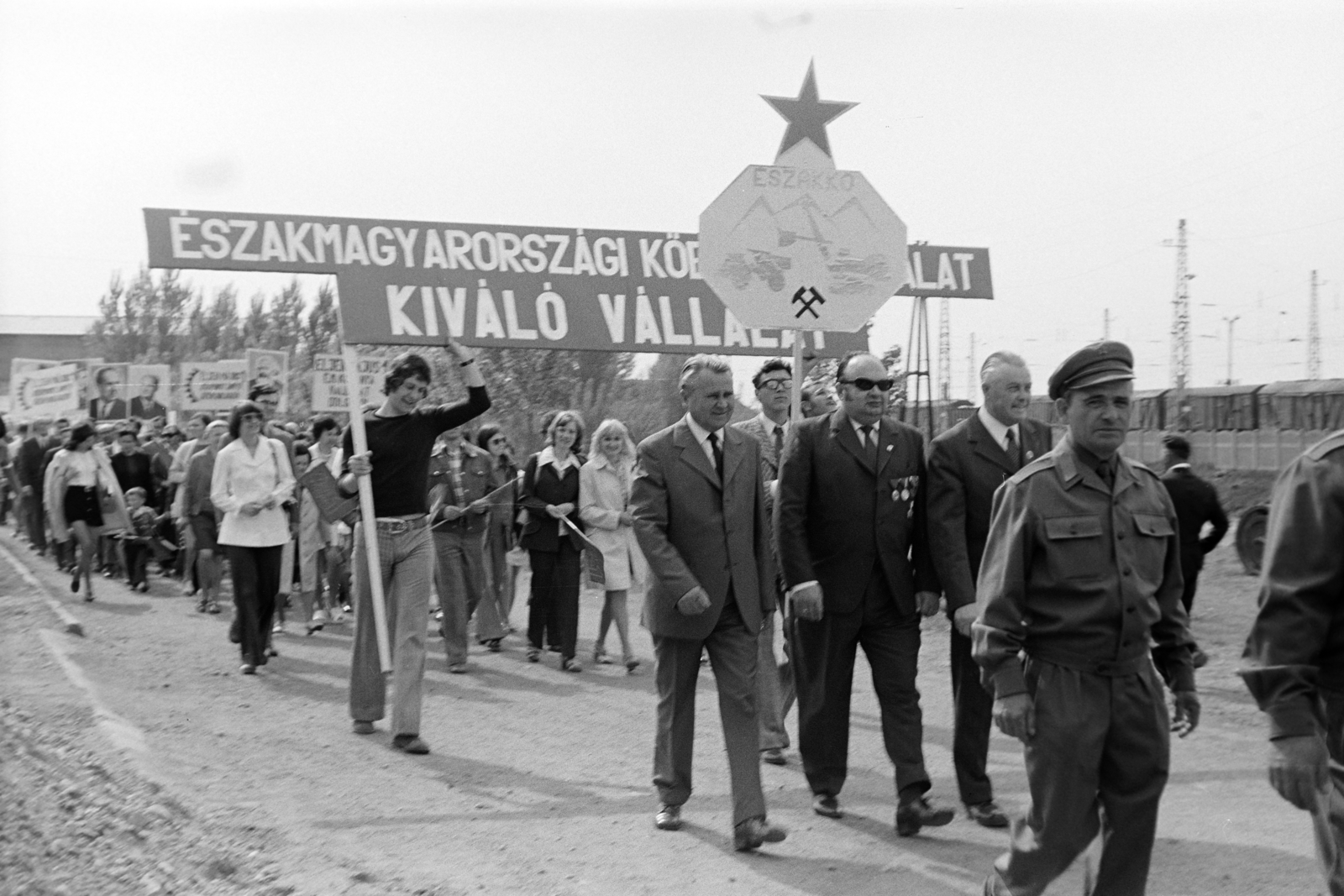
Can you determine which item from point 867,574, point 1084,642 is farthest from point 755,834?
point 1084,642

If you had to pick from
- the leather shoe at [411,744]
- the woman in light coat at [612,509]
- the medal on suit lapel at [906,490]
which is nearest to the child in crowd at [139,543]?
the woman in light coat at [612,509]

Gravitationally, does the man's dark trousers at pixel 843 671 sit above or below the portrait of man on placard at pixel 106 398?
below

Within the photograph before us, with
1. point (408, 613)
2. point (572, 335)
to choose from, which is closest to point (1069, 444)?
point (408, 613)

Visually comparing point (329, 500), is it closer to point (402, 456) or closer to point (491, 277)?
point (402, 456)

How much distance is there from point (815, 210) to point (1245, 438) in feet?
89.0

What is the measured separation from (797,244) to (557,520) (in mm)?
4157

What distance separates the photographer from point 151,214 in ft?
36.8

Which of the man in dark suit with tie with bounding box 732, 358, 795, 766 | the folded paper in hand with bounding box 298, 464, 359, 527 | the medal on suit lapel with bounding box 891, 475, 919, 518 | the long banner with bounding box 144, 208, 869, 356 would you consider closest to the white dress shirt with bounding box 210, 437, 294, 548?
the long banner with bounding box 144, 208, 869, 356

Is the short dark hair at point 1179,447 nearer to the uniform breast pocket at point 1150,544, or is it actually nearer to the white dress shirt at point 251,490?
the uniform breast pocket at point 1150,544

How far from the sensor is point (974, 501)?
273 inches

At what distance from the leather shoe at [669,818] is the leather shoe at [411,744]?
7.35 ft

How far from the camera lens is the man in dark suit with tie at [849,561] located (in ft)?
22.9

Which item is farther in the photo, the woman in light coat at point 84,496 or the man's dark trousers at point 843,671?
the woman in light coat at point 84,496

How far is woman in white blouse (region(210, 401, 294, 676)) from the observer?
11.6 metres
